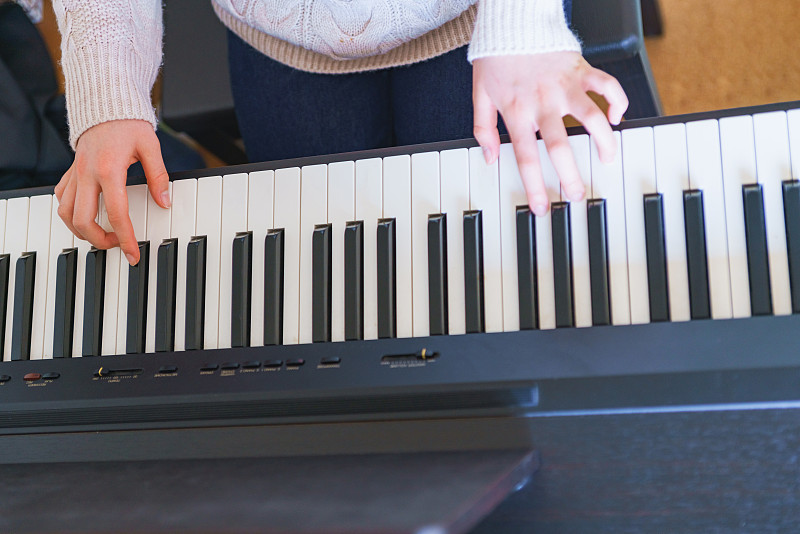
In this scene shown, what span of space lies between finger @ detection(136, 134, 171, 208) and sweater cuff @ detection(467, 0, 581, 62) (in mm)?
470

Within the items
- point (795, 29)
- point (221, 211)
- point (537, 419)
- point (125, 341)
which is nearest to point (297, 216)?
point (221, 211)

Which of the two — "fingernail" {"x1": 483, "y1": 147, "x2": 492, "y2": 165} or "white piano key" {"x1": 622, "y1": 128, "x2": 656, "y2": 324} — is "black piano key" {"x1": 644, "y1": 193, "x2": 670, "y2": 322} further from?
"fingernail" {"x1": 483, "y1": 147, "x2": 492, "y2": 165}

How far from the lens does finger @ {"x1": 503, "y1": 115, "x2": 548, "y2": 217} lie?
0.74 meters

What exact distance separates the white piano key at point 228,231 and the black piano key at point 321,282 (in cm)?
12

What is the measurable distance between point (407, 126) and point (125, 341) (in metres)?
0.58

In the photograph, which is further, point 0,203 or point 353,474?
point 0,203

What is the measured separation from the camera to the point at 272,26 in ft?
3.23

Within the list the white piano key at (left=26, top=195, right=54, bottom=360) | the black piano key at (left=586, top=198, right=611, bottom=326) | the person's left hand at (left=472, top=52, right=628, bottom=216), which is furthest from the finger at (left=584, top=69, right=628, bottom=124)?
the white piano key at (left=26, top=195, right=54, bottom=360)

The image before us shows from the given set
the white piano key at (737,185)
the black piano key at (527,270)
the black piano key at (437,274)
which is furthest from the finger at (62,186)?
the white piano key at (737,185)

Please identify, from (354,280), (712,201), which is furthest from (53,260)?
(712,201)

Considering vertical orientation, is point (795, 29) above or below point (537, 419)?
above

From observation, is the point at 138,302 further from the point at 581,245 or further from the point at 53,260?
the point at 581,245

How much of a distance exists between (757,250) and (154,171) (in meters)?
0.78

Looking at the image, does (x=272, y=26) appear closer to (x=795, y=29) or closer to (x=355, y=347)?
(x=355, y=347)
